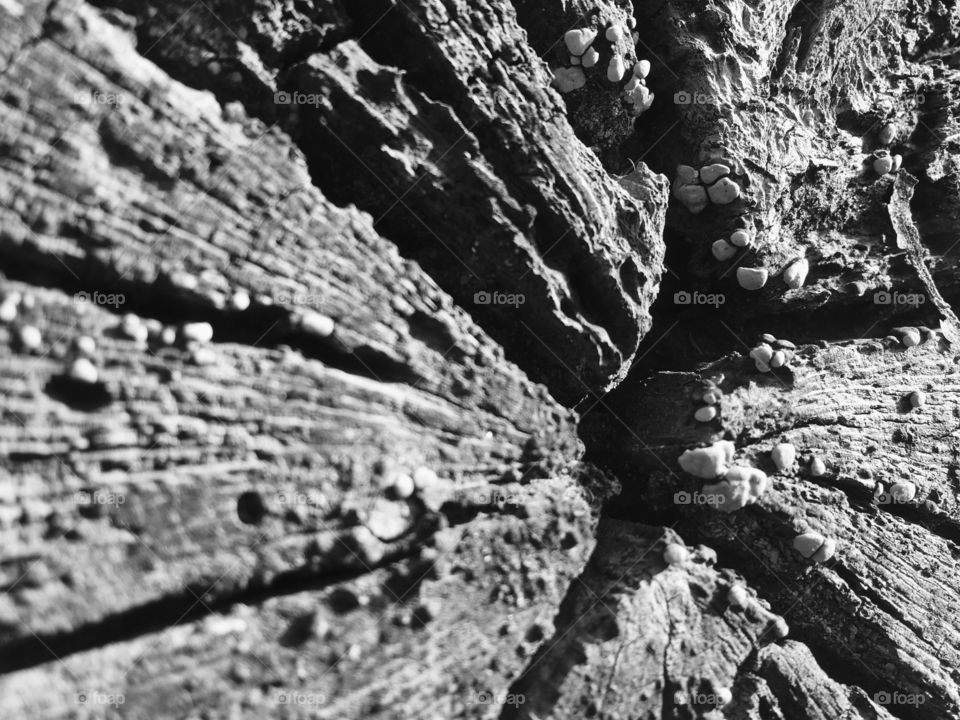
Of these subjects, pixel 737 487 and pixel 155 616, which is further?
pixel 737 487

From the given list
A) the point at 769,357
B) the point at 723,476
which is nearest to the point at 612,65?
the point at 769,357

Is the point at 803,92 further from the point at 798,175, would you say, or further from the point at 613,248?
the point at 613,248

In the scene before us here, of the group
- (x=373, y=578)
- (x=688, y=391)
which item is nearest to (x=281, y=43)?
(x=373, y=578)

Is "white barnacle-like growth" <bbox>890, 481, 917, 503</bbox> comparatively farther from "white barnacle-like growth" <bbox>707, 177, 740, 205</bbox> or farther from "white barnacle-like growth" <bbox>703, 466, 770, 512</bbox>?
"white barnacle-like growth" <bbox>707, 177, 740, 205</bbox>

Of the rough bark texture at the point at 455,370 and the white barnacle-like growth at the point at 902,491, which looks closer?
the rough bark texture at the point at 455,370

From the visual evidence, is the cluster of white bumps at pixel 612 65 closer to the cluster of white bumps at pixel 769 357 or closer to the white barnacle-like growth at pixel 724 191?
the white barnacle-like growth at pixel 724 191

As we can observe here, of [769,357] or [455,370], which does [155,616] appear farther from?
[769,357]

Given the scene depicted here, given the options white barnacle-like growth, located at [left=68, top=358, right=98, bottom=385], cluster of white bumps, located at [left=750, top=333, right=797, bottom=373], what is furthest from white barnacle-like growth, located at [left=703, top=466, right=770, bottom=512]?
white barnacle-like growth, located at [left=68, top=358, right=98, bottom=385]

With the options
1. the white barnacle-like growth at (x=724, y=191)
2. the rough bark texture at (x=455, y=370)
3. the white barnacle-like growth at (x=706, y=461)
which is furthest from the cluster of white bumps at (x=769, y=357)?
the white barnacle-like growth at (x=724, y=191)
